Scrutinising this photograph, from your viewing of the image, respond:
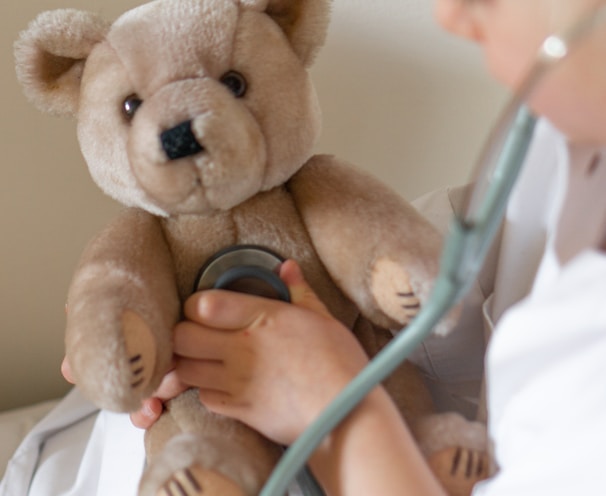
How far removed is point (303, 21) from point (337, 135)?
0.37m

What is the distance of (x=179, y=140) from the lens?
0.56m

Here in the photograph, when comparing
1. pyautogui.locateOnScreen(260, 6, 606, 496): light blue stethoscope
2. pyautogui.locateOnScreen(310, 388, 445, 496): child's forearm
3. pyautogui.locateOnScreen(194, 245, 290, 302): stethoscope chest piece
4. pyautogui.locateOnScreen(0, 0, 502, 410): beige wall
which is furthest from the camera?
pyautogui.locateOnScreen(0, 0, 502, 410): beige wall

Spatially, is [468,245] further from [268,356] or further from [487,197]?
[268,356]

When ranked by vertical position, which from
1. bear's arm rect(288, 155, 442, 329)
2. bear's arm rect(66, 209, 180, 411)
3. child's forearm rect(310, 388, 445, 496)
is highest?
bear's arm rect(288, 155, 442, 329)

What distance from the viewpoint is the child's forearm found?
519mm

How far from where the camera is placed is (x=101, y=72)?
2.04ft

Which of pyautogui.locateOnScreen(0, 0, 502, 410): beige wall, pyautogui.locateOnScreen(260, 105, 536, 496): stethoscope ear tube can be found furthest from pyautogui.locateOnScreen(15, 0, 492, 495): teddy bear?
pyautogui.locateOnScreen(0, 0, 502, 410): beige wall

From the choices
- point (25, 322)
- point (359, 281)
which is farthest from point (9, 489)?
point (359, 281)

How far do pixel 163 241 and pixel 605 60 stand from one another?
1.35ft

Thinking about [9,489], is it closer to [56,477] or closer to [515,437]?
[56,477]

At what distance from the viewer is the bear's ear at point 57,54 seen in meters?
0.63

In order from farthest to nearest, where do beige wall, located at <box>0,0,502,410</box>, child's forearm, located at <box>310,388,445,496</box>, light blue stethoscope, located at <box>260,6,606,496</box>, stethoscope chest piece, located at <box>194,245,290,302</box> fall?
beige wall, located at <box>0,0,502,410</box> < stethoscope chest piece, located at <box>194,245,290,302</box> < child's forearm, located at <box>310,388,445,496</box> < light blue stethoscope, located at <box>260,6,606,496</box>

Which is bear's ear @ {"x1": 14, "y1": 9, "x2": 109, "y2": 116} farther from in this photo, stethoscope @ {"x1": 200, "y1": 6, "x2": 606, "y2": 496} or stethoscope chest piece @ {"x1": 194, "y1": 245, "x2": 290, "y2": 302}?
stethoscope @ {"x1": 200, "y1": 6, "x2": 606, "y2": 496}

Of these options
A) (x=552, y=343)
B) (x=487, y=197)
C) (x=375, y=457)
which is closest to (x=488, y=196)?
(x=487, y=197)
